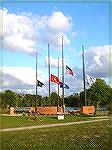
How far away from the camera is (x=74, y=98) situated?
204ft

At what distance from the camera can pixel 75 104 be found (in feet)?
211

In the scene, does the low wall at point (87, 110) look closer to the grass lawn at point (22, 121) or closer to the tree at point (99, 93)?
the grass lawn at point (22, 121)

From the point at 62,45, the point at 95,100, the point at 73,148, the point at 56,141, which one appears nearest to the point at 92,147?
the point at 73,148

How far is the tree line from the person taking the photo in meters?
51.2

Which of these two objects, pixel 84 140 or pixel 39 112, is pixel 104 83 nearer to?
pixel 39 112

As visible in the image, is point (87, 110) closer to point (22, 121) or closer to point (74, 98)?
point (22, 121)

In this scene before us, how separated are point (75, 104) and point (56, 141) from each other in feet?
168

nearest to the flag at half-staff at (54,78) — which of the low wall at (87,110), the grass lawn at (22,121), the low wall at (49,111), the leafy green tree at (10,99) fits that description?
the low wall at (49,111)

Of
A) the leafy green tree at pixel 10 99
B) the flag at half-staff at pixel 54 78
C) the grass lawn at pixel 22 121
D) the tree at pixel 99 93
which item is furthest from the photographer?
the leafy green tree at pixel 10 99

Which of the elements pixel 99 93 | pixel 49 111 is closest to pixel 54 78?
pixel 49 111

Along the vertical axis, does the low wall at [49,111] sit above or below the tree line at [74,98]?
below

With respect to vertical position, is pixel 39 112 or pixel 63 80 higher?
pixel 63 80

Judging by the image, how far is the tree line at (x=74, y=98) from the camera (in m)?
51.2

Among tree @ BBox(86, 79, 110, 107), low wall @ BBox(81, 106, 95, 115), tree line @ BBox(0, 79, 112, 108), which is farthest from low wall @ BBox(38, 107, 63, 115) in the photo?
tree @ BBox(86, 79, 110, 107)
